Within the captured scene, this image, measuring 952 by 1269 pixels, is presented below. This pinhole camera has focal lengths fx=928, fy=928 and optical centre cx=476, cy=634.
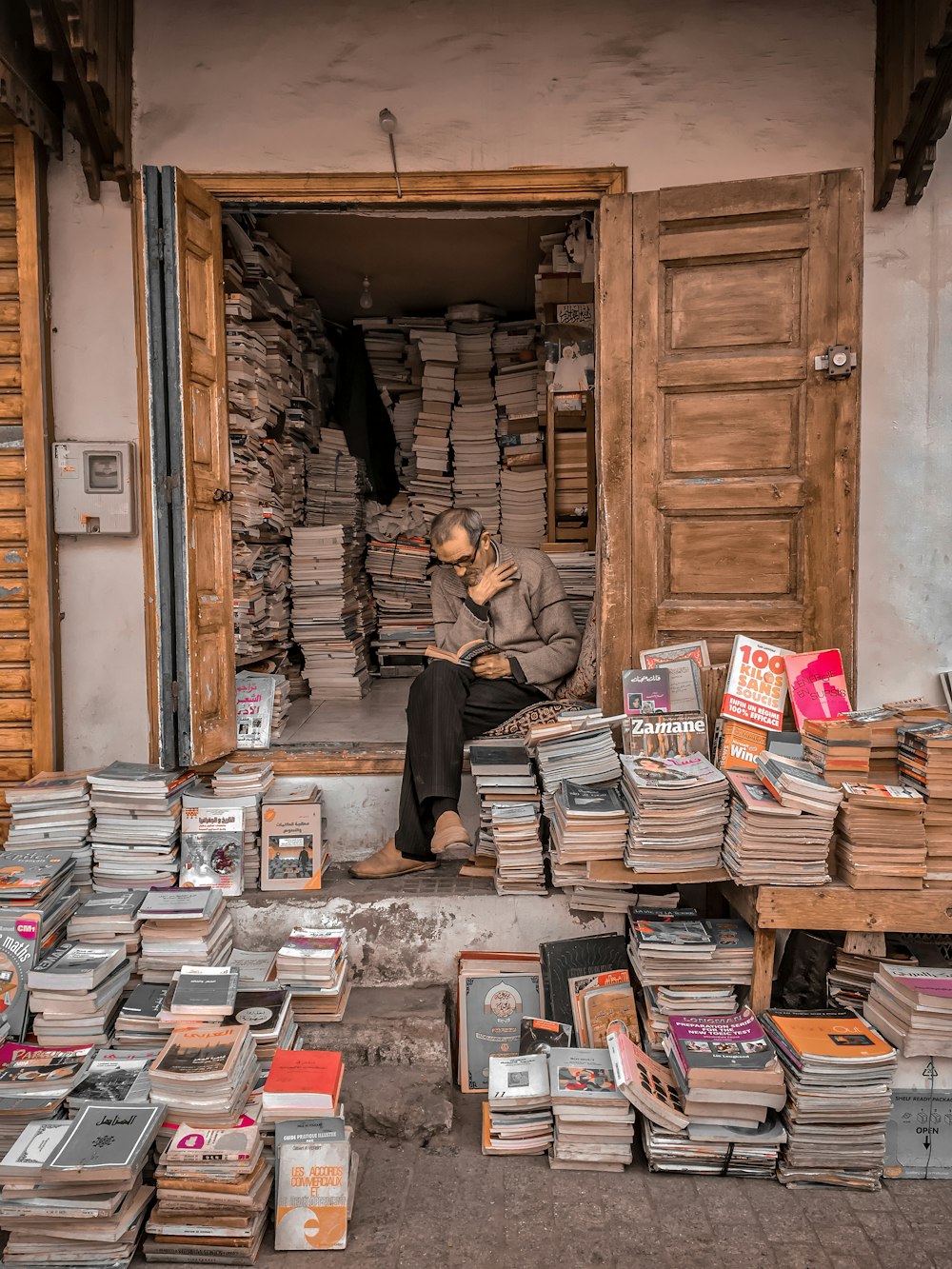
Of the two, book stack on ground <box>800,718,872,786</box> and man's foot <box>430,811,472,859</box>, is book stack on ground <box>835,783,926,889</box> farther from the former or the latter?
man's foot <box>430,811,472,859</box>

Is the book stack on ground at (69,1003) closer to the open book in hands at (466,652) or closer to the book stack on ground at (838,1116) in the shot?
the open book in hands at (466,652)

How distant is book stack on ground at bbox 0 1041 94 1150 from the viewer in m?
2.40

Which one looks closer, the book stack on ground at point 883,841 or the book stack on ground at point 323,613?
the book stack on ground at point 883,841

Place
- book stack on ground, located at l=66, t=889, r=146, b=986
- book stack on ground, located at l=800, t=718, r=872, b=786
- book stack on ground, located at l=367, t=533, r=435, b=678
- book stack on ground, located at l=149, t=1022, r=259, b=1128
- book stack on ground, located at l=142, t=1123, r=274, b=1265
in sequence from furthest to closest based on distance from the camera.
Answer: book stack on ground, located at l=367, t=533, r=435, b=678 → book stack on ground, located at l=66, t=889, r=146, b=986 → book stack on ground, located at l=800, t=718, r=872, b=786 → book stack on ground, located at l=149, t=1022, r=259, b=1128 → book stack on ground, located at l=142, t=1123, r=274, b=1265

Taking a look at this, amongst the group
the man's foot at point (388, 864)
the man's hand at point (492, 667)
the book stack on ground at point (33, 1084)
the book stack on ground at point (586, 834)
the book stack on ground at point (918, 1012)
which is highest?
the man's hand at point (492, 667)

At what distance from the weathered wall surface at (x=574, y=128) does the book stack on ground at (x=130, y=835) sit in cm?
78

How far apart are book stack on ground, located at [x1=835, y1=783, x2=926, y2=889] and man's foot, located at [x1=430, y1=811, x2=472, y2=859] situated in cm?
128

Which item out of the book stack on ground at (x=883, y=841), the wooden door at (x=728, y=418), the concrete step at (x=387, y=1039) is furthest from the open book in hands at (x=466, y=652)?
the book stack on ground at (x=883, y=841)

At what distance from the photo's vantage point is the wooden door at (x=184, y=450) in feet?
11.1

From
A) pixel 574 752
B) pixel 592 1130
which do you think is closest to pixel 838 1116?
pixel 592 1130

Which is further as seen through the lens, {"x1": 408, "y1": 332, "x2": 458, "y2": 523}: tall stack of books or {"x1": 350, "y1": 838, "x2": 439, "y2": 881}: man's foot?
{"x1": 408, "y1": 332, "x2": 458, "y2": 523}: tall stack of books

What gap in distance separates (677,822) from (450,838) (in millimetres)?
846

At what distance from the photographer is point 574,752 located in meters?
3.25

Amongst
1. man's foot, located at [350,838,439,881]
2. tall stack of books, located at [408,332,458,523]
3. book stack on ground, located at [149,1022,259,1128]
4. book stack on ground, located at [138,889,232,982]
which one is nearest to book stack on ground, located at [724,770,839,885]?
man's foot, located at [350,838,439,881]
